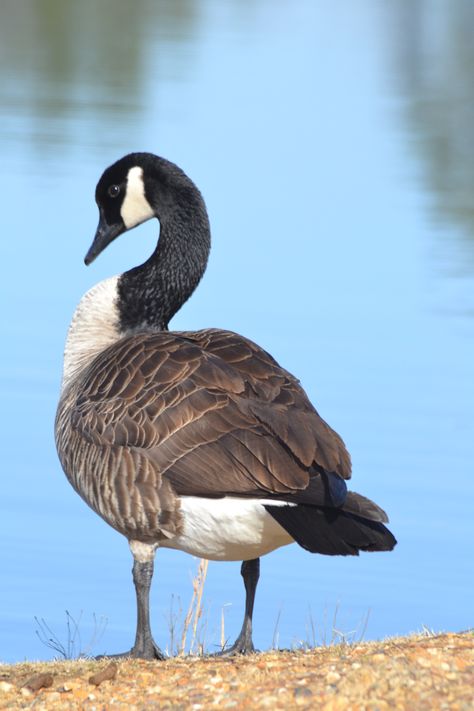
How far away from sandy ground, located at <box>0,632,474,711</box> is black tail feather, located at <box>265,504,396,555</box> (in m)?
0.40

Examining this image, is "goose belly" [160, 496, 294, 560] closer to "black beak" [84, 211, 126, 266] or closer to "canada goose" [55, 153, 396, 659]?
"canada goose" [55, 153, 396, 659]

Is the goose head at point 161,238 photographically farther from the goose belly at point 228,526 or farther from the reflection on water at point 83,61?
the reflection on water at point 83,61

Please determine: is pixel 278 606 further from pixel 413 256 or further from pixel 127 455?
pixel 413 256

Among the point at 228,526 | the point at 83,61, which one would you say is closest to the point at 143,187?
the point at 228,526

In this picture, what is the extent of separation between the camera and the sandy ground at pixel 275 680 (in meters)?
5.16

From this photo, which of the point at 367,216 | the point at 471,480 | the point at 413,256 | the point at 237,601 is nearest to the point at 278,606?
the point at 237,601

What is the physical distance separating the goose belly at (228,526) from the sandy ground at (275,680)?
0.52m

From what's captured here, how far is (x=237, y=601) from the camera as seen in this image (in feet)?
30.5

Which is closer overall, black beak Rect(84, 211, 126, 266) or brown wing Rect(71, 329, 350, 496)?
brown wing Rect(71, 329, 350, 496)

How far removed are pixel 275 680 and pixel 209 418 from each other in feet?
4.53

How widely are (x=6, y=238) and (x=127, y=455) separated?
11.6 m

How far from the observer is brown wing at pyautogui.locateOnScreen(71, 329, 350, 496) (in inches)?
248

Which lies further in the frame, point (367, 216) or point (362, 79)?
point (362, 79)

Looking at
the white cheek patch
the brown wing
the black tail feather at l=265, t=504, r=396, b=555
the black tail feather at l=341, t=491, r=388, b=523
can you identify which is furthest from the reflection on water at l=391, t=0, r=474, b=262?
the black tail feather at l=265, t=504, r=396, b=555
